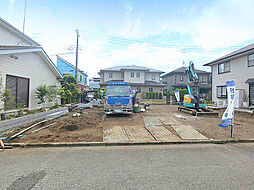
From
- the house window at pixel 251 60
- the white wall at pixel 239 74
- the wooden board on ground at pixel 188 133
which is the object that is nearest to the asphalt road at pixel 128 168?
the wooden board on ground at pixel 188 133

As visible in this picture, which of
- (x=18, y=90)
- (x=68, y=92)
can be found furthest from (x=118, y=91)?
(x=18, y=90)

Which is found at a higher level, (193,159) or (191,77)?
(191,77)

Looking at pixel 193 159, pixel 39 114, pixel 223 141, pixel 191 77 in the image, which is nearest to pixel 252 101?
pixel 191 77

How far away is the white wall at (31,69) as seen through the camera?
23.6 feet

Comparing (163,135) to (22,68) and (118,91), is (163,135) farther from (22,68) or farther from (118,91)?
(22,68)

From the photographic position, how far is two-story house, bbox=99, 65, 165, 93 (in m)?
25.5

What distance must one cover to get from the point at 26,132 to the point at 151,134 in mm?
5300

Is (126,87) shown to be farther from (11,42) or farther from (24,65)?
(11,42)

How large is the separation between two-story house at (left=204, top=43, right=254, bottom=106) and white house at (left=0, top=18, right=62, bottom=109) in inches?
701

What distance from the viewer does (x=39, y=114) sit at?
801cm

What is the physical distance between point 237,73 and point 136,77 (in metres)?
14.9

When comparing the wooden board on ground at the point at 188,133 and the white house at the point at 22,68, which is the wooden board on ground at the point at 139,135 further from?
the white house at the point at 22,68

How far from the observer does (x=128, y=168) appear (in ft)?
10.9

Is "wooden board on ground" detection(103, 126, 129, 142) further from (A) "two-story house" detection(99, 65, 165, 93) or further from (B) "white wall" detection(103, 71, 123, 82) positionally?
(B) "white wall" detection(103, 71, 123, 82)
